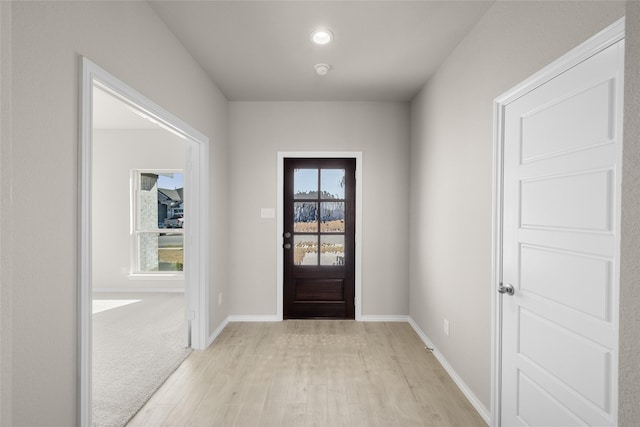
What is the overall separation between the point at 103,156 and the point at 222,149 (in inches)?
122

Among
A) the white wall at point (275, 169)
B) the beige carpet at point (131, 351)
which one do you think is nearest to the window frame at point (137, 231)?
the beige carpet at point (131, 351)

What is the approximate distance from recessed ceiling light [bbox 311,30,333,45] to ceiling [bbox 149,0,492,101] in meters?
0.04

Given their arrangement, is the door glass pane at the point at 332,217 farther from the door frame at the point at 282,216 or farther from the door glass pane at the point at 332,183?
the door frame at the point at 282,216

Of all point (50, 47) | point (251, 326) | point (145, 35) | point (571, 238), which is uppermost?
point (145, 35)

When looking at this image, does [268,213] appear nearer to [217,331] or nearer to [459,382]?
[217,331]

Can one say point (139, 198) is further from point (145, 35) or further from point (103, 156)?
point (145, 35)

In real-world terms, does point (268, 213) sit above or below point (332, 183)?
below

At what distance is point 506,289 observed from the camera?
2.01 m

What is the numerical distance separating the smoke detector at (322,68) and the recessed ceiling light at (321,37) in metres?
0.44

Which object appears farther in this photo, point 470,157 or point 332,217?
point 332,217

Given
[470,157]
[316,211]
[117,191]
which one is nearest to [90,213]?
[470,157]

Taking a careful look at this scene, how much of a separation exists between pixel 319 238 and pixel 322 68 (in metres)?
1.95

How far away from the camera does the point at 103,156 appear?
5781 millimetres

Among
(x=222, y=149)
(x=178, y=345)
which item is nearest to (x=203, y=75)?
(x=222, y=149)
